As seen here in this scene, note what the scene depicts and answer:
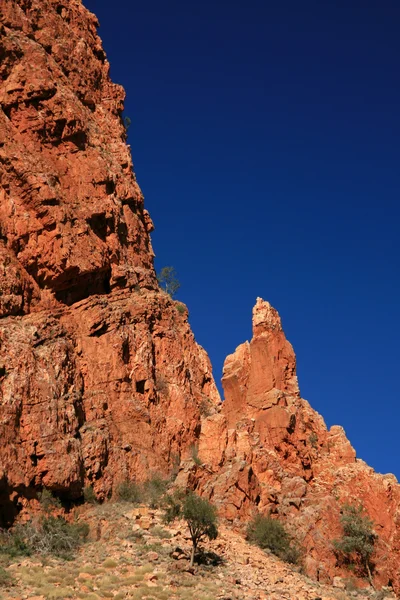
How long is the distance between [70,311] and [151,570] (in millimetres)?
18170

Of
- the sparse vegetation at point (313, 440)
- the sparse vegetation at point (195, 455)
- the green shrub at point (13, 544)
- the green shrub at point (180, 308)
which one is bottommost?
the green shrub at point (13, 544)

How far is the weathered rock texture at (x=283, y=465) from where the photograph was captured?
39.5 metres

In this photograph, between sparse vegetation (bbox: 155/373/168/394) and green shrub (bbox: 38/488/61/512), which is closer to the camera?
green shrub (bbox: 38/488/61/512)

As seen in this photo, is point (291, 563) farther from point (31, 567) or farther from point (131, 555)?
point (31, 567)

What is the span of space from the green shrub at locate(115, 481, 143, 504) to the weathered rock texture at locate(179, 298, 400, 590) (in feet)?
9.34

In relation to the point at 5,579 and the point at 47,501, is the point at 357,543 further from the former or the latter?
the point at 5,579

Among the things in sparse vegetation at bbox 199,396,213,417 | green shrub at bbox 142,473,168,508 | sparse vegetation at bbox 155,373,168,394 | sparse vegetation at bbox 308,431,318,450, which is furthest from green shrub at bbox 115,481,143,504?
sparse vegetation at bbox 308,431,318,450

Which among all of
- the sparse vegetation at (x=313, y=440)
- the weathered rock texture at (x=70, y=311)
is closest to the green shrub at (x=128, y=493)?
the weathered rock texture at (x=70, y=311)

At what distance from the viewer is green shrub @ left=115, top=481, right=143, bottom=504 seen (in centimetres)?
3684

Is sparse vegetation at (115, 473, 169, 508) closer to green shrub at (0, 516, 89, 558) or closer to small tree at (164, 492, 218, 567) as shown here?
small tree at (164, 492, 218, 567)

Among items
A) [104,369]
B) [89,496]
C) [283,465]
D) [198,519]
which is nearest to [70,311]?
[104,369]

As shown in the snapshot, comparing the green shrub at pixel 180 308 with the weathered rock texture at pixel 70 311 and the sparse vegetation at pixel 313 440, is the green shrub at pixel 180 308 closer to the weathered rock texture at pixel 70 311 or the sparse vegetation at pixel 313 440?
the weathered rock texture at pixel 70 311

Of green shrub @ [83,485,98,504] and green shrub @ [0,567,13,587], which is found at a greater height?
green shrub @ [83,485,98,504]

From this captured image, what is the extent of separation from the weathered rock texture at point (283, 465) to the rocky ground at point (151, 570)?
3016 mm
